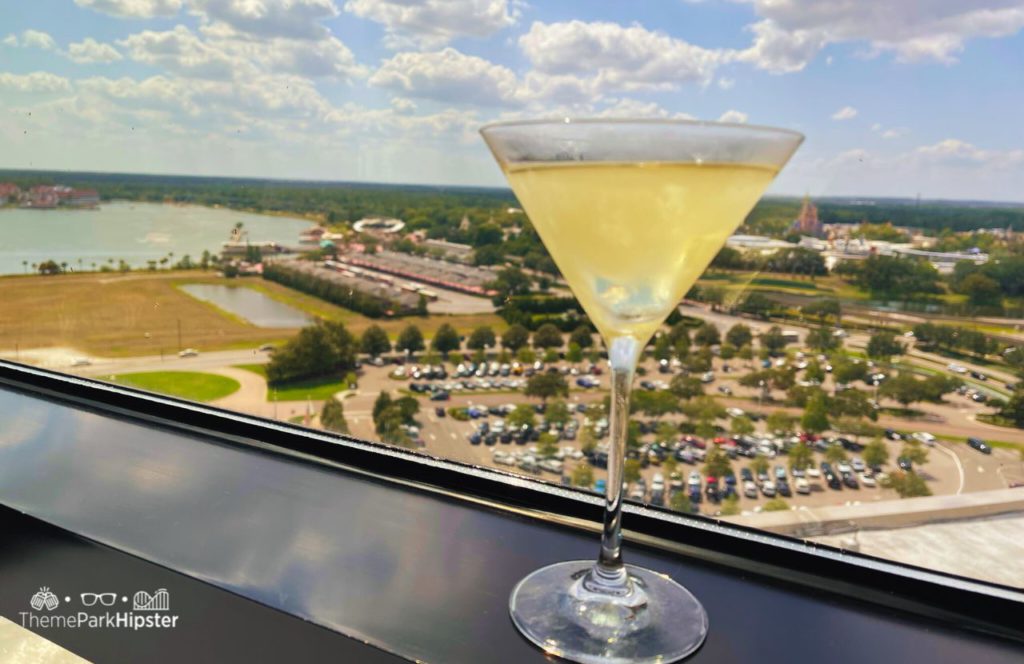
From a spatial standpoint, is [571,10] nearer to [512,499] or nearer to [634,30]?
[634,30]

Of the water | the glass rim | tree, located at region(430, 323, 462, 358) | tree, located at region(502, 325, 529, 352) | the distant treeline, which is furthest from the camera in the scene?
the water

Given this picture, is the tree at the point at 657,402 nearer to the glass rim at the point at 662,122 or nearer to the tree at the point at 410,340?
the tree at the point at 410,340

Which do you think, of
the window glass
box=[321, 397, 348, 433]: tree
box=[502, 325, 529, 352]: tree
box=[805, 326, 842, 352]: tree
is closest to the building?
the window glass

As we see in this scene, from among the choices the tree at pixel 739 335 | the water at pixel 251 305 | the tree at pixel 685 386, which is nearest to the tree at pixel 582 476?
the tree at pixel 685 386

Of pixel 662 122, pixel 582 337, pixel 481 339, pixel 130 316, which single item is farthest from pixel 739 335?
pixel 130 316

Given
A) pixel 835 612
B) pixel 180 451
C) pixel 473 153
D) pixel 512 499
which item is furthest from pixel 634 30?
pixel 180 451

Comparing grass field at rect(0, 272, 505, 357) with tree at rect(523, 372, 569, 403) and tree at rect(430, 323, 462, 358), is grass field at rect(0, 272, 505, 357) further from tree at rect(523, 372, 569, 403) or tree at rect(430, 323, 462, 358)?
tree at rect(523, 372, 569, 403)

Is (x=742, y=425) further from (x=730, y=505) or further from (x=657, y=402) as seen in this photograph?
(x=730, y=505)
